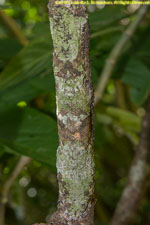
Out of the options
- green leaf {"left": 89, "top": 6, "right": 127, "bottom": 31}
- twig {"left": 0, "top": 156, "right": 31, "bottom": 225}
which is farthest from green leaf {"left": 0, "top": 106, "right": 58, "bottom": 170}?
green leaf {"left": 89, "top": 6, "right": 127, "bottom": 31}

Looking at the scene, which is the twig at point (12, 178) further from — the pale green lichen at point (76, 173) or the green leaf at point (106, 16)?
the pale green lichen at point (76, 173)

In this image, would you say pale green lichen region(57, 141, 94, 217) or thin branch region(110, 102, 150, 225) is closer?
pale green lichen region(57, 141, 94, 217)

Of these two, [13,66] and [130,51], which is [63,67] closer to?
[13,66]

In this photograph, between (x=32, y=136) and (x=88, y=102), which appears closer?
(x=88, y=102)

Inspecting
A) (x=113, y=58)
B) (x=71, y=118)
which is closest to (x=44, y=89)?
(x=113, y=58)

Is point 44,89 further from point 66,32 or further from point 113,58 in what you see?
point 66,32

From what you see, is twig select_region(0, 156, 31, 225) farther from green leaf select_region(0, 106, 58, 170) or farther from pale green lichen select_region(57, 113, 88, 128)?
pale green lichen select_region(57, 113, 88, 128)

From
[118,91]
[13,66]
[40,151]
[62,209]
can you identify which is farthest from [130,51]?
[62,209]
